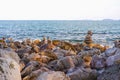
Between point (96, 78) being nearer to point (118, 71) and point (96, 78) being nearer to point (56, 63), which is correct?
point (118, 71)

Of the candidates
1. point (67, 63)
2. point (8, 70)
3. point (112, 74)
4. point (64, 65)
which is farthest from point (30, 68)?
point (8, 70)

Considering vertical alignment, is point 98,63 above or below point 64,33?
above

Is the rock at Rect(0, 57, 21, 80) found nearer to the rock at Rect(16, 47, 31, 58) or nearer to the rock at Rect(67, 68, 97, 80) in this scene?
the rock at Rect(67, 68, 97, 80)

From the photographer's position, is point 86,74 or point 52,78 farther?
point 86,74

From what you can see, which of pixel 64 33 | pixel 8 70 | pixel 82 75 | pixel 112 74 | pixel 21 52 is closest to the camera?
pixel 8 70

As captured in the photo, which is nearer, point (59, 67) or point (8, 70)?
point (8, 70)

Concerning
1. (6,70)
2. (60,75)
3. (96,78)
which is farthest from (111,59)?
(6,70)

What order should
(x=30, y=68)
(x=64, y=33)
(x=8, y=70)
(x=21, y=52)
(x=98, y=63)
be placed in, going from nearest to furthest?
(x=8, y=70) < (x=30, y=68) < (x=98, y=63) < (x=21, y=52) < (x=64, y=33)

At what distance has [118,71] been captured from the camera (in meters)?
10.2

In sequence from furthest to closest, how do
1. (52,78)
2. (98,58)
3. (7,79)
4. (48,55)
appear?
(48,55) < (98,58) < (52,78) < (7,79)

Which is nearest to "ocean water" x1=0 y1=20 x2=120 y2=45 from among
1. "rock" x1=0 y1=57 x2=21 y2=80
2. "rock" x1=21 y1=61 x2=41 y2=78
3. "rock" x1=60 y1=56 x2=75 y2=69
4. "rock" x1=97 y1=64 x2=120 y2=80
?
"rock" x1=60 y1=56 x2=75 y2=69

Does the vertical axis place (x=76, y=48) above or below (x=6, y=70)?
below

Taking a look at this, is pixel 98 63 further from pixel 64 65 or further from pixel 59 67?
pixel 59 67

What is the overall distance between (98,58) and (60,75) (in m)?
4.87
